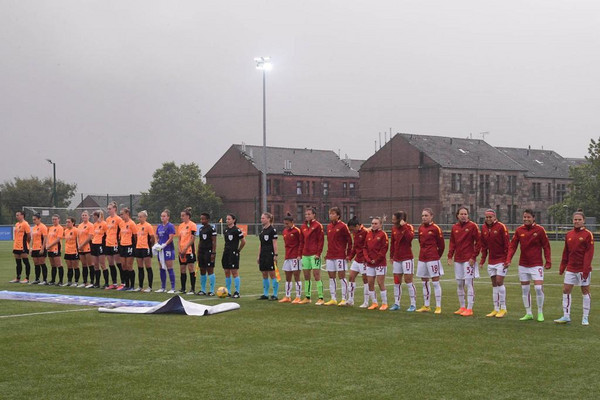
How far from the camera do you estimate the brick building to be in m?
92.2

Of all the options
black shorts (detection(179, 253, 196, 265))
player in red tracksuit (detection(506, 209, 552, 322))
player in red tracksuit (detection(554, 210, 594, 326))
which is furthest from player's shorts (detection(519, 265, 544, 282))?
black shorts (detection(179, 253, 196, 265))

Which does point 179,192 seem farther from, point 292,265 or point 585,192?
point 292,265

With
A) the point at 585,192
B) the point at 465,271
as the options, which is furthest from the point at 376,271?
the point at 585,192

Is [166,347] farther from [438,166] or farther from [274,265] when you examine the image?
[438,166]

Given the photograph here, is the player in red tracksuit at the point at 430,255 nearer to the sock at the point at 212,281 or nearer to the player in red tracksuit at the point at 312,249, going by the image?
the player in red tracksuit at the point at 312,249

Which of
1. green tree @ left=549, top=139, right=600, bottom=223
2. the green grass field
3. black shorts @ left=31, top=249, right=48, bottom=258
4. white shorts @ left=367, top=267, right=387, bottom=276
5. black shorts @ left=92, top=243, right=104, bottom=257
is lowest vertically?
the green grass field

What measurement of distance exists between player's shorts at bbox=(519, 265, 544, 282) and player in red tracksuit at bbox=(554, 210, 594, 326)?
18.6 inches

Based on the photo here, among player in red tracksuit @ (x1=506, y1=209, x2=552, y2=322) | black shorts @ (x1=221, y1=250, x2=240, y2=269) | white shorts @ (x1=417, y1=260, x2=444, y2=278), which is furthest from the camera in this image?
black shorts @ (x1=221, y1=250, x2=240, y2=269)

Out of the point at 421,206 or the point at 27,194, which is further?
the point at 27,194

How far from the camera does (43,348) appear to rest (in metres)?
11.3

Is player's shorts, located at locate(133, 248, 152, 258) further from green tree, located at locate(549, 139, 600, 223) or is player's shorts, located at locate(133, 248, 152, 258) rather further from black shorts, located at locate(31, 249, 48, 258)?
green tree, located at locate(549, 139, 600, 223)

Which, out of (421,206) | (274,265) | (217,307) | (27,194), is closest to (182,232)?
(274,265)

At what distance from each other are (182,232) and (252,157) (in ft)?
243

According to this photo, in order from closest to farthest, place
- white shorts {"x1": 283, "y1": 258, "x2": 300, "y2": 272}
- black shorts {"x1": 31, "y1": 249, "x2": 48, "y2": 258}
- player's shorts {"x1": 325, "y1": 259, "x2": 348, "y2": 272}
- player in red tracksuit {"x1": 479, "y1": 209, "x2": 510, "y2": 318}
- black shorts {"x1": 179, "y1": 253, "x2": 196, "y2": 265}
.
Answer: player in red tracksuit {"x1": 479, "y1": 209, "x2": 510, "y2": 318}, player's shorts {"x1": 325, "y1": 259, "x2": 348, "y2": 272}, white shorts {"x1": 283, "y1": 258, "x2": 300, "y2": 272}, black shorts {"x1": 179, "y1": 253, "x2": 196, "y2": 265}, black shorts {"x1": 31, "y1": 249, "x2": 48, "y2": 258}
